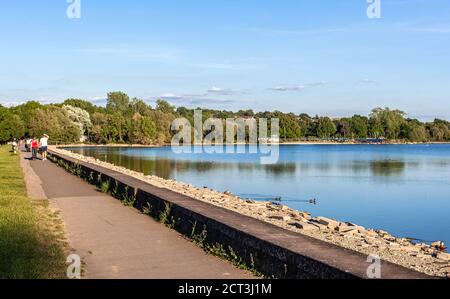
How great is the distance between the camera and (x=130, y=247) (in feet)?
27.8

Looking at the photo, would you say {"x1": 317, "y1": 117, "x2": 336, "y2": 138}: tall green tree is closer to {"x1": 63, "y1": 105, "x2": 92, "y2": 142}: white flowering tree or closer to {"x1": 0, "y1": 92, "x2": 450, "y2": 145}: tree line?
{"x1": 0, "y1": 92, "x2": 450, "y2": 145}: tree line

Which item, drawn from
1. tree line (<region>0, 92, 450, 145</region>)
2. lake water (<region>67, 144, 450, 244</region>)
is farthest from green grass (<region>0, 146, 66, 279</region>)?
tree line (<region>0, 92, 450, 145</region>)

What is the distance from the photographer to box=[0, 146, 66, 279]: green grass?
6.71 meters

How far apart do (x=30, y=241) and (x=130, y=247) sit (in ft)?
5.03

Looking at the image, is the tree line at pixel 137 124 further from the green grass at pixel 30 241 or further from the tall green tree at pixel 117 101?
the green grass at pixel 30 241

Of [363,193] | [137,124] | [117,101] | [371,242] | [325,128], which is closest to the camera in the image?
[371,242]

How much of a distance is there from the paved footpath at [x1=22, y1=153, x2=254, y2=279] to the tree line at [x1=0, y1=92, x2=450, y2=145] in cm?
8198

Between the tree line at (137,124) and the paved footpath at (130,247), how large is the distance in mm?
81979

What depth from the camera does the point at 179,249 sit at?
328 inches

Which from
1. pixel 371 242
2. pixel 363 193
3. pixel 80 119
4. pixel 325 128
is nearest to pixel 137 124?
pixel 80 119

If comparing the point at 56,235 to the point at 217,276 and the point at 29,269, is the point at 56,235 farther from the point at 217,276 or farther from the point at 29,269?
the point at 217,276

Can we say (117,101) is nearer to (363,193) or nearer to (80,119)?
(80,119)

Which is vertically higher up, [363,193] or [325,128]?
[325,128]

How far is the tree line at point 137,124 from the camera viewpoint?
333 feet
